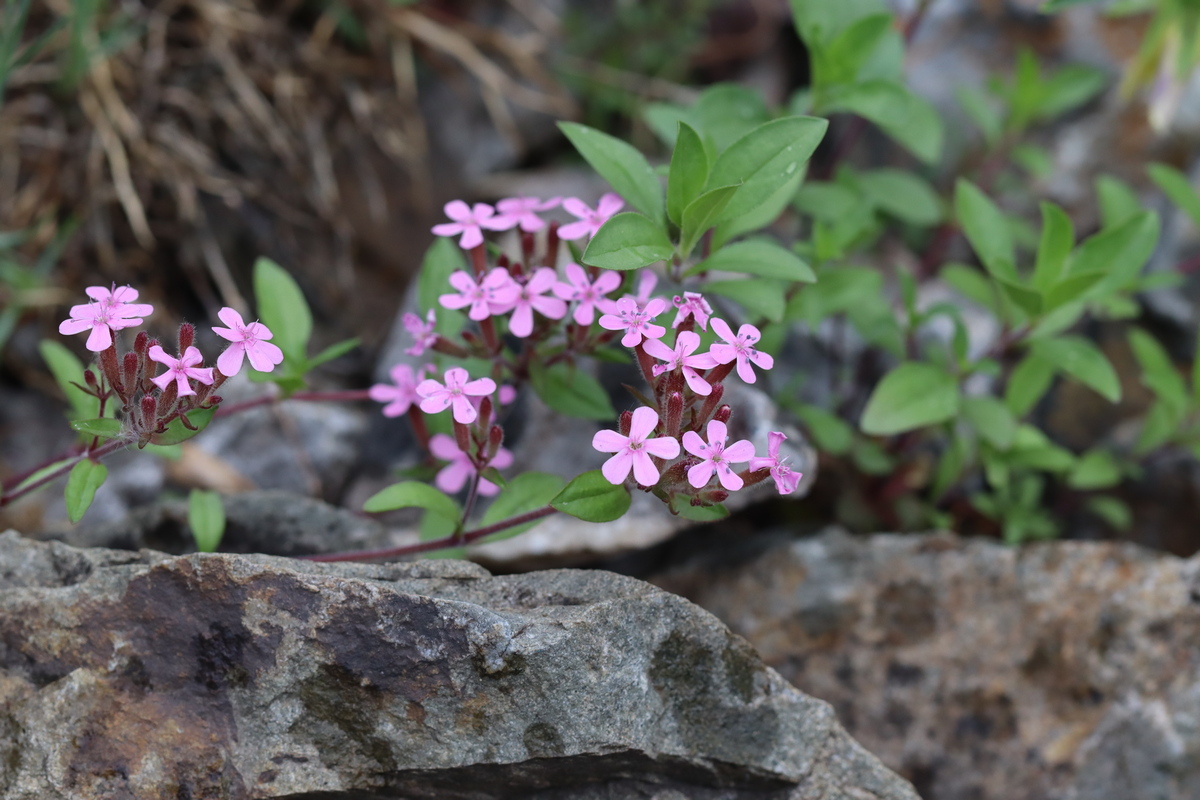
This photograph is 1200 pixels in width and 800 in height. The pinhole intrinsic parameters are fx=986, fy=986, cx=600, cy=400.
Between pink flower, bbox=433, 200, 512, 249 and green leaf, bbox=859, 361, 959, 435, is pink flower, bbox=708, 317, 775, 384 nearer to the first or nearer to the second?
pink flower, bbox=433, 200, 512, 249

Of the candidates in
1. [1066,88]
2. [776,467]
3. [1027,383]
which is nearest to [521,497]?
[776,467]

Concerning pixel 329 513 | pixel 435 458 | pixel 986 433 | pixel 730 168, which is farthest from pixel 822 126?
pixel 329 513

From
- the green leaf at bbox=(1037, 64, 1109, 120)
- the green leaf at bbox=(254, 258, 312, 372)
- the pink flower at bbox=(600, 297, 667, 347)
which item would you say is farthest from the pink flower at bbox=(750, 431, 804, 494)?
the green leaf at bbox=(1037, 64, 1109, 120)

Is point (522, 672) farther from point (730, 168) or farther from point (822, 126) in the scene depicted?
point (822, 126)

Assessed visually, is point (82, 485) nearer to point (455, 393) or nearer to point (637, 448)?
point (455, 393)

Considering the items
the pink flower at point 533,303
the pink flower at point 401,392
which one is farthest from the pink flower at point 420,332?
the pink flower at point 533,303

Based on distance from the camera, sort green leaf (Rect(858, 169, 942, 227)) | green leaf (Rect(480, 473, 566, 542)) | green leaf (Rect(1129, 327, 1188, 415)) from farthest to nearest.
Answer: green leaf (Rect(858, 169, 942, 227)) → green leaf (Rect(1129, 327, 1188, 415)) → green leaf (Rect(480, 473, 566, 542))
